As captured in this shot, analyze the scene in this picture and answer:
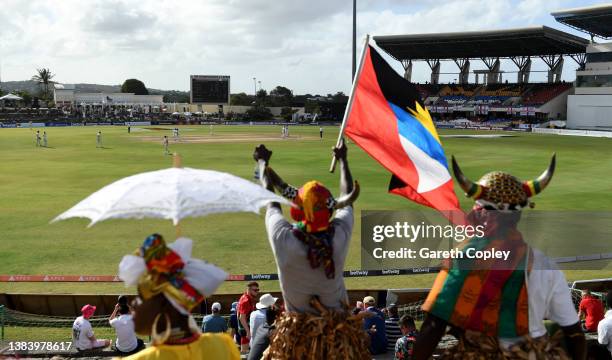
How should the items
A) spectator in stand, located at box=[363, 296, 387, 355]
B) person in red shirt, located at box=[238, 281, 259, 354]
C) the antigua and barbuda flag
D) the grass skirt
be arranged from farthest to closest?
1. person in red shirt, located at box=[238, 281, 259, 354]
2. spectator in stand, located at box=[363, 296, 387, 355]
3. the antigua and barbuda flag
4. the grass skirt

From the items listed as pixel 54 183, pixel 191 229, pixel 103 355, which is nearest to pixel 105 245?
pixel 191 229

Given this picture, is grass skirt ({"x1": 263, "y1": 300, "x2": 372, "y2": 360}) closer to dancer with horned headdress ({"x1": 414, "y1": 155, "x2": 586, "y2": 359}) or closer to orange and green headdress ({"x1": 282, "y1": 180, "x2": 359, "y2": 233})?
orange and green headdress ({"x1": 282, "y1": 180, "x2": 359, "y2": 233})

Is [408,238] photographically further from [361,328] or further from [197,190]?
[197,190]

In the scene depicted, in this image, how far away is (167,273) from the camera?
2367 mm

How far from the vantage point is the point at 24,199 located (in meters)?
16.7

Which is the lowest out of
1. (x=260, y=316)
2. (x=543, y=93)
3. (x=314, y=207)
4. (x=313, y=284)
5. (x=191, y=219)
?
(x=191, y=219)

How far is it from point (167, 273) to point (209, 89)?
80187 millimetres

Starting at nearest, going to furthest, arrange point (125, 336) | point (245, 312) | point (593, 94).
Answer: point (125, 336) → point (245, 312) → point (593, 94)

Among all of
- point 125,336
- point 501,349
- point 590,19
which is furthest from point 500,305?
point 590,19

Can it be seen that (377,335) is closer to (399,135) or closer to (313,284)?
(399,135)

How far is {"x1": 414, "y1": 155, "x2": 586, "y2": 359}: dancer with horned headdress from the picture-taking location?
8.29ft

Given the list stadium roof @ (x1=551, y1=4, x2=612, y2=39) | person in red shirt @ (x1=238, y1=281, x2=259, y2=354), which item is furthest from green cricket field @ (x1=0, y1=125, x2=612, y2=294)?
stadium roof @ (x1=551, y1=4, x2=612, y2=39)

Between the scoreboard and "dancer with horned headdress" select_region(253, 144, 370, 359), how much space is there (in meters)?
78.8

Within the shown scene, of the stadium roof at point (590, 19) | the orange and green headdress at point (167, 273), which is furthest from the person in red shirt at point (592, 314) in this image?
the stadium roof at point (590, 19)
